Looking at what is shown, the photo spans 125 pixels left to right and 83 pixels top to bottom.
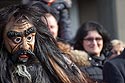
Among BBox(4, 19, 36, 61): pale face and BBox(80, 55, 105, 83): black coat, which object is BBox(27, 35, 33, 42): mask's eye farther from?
BBox(80, 55, 105, 83): black coat

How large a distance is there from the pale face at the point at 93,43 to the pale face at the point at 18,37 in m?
1.72

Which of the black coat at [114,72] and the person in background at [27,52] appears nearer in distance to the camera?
the person in background at [27,52]

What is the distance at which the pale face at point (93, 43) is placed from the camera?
5.36 metres

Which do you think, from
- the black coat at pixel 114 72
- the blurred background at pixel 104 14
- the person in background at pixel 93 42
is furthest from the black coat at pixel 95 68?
the blurred background at pixel 104 14

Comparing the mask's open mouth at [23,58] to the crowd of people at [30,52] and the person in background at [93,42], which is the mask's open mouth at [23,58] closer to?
the crowd of people at [30,52]

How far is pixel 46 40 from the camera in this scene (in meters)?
3.87

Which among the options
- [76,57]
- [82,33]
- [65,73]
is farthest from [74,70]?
[82,33]

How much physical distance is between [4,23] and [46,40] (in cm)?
37

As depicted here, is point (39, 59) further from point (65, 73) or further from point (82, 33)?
point (82, 33)

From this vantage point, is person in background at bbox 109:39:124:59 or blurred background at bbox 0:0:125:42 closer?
person in background at bbox 109:39:124:59

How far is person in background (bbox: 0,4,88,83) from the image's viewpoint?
3654 millimetres

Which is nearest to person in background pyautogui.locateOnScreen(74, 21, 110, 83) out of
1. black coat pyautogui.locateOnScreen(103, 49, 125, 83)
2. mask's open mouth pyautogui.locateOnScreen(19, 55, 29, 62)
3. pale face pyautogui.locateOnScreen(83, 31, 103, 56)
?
pale face pyautogui.locateOnScreen(83, 31, 103, 56)

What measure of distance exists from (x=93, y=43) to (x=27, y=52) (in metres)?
1.82

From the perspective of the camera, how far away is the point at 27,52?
363 cm
